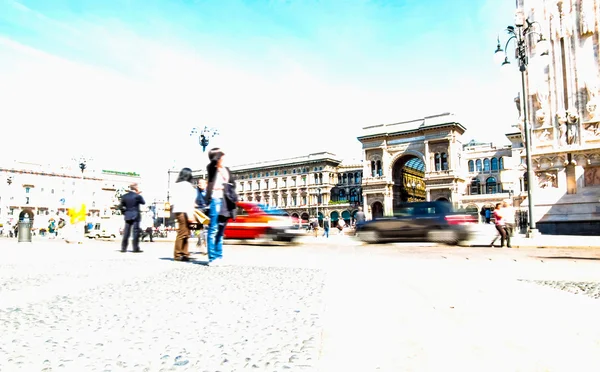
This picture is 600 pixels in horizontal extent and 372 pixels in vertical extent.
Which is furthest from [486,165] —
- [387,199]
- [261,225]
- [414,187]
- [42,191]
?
[42,191]

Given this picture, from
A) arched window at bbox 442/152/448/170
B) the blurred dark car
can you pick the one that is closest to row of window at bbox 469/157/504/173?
arched window at bbox 442/152/448/170

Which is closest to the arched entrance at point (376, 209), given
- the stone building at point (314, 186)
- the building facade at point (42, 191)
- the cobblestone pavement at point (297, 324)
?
the stone building at point (314, 186)

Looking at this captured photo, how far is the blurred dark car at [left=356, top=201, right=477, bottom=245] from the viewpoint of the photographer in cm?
1213

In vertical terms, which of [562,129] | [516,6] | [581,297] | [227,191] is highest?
[516,6]

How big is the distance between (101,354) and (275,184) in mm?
83310

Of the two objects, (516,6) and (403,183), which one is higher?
(516,6)

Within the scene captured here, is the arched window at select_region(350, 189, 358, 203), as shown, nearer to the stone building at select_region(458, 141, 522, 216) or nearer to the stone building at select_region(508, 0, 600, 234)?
the stone building at select_region(458, 141, 522, 216)

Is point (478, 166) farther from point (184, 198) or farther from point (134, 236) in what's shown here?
point (184, 198)

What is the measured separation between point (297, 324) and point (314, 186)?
76.7 meters

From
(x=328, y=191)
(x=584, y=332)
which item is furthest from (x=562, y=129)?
(x=328, y=191)

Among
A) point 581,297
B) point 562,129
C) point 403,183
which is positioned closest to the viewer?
point 581,297

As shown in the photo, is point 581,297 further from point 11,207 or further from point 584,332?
point 11,207

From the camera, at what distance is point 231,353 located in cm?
181

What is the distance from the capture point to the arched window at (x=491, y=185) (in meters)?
64.6
